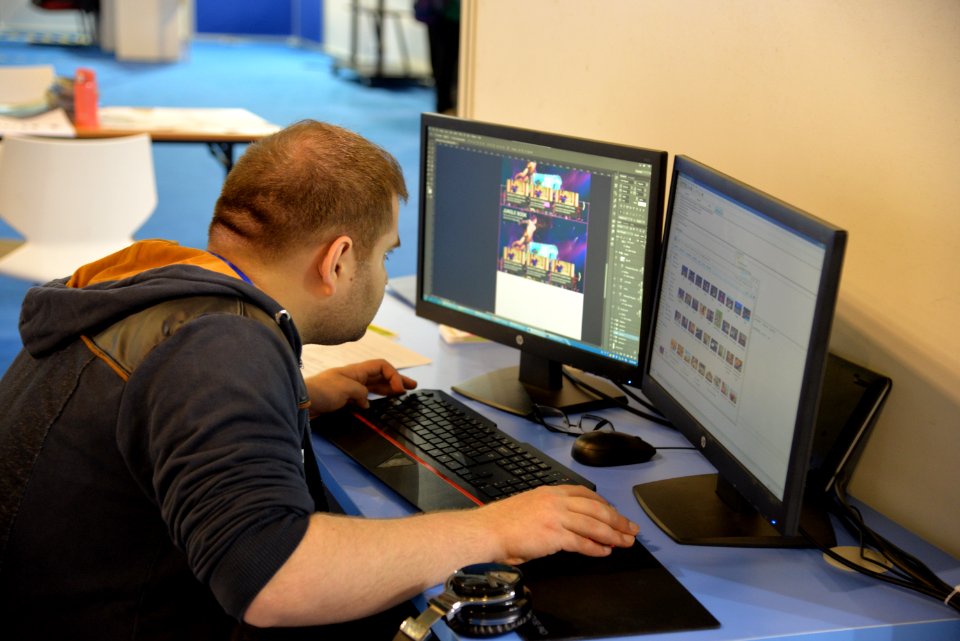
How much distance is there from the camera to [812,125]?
165 cm

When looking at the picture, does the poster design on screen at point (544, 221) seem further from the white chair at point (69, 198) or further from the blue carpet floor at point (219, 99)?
the blue carpet floor at point (219, 99)

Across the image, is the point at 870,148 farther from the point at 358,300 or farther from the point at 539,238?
the point at 358,300

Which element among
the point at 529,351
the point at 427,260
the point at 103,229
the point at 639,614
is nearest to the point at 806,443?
the point at 639,614

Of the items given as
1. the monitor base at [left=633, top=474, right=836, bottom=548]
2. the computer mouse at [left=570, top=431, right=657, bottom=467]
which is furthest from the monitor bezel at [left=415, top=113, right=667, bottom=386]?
the monitor base at [left=633, top=474, right=836, bottom=548]

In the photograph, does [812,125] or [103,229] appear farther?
[103,229]

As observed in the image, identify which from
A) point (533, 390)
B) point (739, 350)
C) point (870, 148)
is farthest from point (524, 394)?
point (870, 148)

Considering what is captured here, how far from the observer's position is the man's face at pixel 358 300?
1459 mm

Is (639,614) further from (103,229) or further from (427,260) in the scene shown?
(103,229)

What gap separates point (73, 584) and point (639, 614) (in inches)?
27.3

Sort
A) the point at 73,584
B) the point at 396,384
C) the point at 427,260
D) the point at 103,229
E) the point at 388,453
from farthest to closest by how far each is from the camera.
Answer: the point at 103,229 < the point at 427,260 < the point at 396,384 < the point at 388,453 < the point at 73,584

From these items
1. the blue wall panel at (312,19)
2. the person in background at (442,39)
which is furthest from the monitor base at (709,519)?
the blue wall panel at (312,19)

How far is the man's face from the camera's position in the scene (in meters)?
1.46

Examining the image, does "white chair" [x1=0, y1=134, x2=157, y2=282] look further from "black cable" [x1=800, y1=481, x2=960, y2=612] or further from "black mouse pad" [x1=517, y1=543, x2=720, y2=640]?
"black cable" [x1=800, y1=481, x2=960, y2=612]

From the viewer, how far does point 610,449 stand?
65.4 inches
